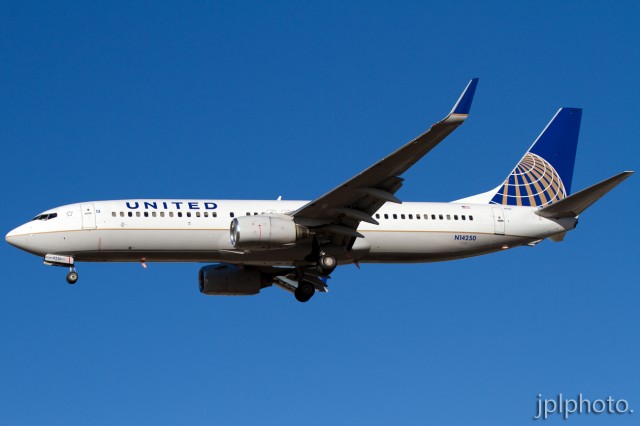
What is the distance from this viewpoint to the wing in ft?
132

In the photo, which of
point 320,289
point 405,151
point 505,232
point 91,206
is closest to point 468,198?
point 505,232

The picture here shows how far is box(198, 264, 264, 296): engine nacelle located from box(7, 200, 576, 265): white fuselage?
11.4 feet

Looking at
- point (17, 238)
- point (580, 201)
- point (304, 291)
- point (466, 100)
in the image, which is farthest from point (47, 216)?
point (580, 201)

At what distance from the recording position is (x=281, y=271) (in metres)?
55.3

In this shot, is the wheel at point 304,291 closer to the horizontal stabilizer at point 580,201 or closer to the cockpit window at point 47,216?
the horizontal stabilizer at point 580,201

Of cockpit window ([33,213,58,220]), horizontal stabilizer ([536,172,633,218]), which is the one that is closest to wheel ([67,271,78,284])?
cockpit window ([33,213,58,220])

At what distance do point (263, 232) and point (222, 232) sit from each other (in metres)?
2.63

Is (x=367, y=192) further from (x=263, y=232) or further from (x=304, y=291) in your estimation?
(x=304, y=291)

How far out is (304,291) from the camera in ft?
179

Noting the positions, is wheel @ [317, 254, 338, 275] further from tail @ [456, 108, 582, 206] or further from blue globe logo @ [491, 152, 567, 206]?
blue globe logo @ [491, 152, 567, 206]

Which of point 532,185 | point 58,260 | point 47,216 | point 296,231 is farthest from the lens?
point 532,185

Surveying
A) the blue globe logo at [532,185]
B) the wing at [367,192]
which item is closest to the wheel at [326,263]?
the wing at [367,192]

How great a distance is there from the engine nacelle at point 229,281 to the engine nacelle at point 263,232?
598 cm

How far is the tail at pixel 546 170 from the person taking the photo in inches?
2216
